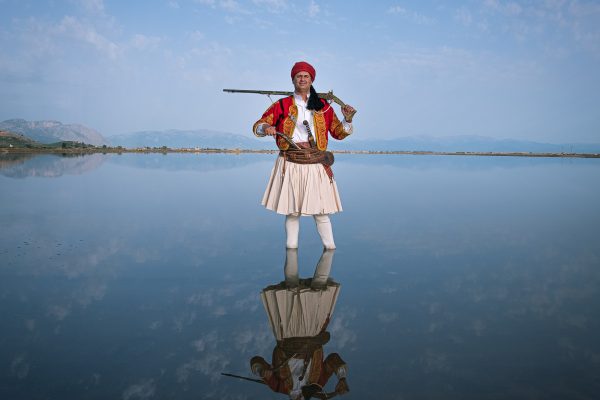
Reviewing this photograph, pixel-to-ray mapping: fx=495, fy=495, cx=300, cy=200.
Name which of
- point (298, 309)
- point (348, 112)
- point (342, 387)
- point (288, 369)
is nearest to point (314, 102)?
point (348, 112)

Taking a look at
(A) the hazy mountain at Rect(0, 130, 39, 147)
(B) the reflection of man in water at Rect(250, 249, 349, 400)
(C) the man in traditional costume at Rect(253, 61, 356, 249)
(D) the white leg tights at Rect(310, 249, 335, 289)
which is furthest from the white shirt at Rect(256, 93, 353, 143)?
(A) the hazy mountain at Rect(0, 130, 39, 147)

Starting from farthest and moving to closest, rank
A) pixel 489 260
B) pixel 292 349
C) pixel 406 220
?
pixel 406 220, pixel 489 260, pixel 292 349

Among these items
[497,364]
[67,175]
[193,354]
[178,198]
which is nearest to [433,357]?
[497,364]

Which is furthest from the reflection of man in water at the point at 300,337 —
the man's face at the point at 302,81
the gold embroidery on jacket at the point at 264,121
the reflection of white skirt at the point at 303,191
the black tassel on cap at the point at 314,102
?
the man's face at the point at 302,81

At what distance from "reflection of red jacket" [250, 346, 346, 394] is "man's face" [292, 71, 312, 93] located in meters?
3.04

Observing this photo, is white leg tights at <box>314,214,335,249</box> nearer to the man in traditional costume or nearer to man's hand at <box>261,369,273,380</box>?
the man in traditional costume

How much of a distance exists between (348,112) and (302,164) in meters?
0.76

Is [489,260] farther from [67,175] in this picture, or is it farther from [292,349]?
[67,175]

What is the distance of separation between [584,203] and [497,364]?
856cm

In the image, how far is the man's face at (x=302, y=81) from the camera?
16.3 ft

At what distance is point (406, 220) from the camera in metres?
7.32

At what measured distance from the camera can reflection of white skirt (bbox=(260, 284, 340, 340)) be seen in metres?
2.93

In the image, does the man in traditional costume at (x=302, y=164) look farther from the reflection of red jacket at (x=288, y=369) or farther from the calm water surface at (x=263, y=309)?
the reflection of red jacket at (x=288, y=369)

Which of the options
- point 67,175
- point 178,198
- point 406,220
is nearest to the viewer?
point 406,220
